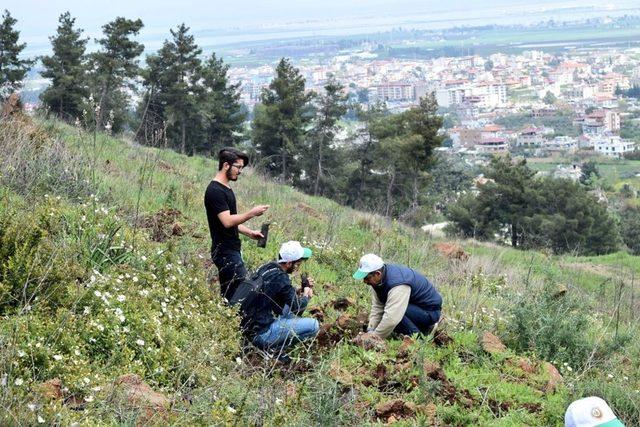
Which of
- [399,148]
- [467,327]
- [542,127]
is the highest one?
[467,327]

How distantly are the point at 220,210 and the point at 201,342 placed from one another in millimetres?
1540

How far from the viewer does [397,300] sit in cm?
708

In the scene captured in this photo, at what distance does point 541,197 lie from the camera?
125 feet

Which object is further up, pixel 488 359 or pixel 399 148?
pixel 488 359

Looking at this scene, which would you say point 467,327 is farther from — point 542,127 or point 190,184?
point 542,127

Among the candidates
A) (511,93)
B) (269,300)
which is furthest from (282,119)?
(511,93)

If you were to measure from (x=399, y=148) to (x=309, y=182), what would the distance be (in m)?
7.93

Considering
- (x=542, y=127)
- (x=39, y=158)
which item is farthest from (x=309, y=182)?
(x=542, y=127)

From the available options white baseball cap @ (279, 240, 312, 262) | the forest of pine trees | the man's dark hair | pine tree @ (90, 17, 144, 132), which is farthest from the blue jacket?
pine tree @ (90, 17, 144, 132)

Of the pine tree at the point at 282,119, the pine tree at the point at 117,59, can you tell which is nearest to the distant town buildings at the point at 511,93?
the pine tree at the point at 282,119

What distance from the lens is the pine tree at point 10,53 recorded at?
33781mm

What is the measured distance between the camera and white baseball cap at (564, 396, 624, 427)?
12.1 ft

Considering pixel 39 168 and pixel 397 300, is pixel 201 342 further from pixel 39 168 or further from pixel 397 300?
pixel 39 168

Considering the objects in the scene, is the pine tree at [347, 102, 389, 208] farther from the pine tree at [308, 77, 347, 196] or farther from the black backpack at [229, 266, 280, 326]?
the black backpack at [229, 266, 280, 326]
